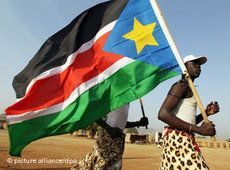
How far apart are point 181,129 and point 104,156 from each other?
1.69 m

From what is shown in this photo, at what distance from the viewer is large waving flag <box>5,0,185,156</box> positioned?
282 cm

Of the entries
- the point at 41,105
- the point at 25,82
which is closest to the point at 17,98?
the point at 25,82

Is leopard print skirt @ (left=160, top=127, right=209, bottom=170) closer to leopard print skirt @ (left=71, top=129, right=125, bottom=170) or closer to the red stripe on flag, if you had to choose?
leopard print skirt @ (left=71, top=129, right=125, bottom=170)

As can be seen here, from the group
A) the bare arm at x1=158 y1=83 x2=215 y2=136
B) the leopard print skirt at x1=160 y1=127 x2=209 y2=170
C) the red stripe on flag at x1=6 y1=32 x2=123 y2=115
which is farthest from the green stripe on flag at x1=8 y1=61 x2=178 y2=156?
the leopard print skirt at x1=160 y1=127 x2=209 y2=170

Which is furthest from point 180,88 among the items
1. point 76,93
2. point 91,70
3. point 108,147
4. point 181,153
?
point 108,147

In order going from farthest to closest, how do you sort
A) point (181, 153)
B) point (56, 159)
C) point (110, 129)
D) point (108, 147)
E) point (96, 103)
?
point (56, 159), point (108, 147), point (110, 129), point (96, 103), point (181, 153)

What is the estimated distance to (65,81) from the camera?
3318 mm

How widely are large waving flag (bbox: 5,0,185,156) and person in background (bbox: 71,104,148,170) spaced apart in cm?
62

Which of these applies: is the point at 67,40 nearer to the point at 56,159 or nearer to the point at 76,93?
the point at 76,93

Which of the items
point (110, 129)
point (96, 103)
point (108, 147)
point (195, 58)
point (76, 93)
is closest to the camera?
point (195, 58)

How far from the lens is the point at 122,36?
10.2 feet

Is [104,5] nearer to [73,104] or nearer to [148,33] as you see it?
[148,33]

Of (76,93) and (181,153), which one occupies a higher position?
(76,93)

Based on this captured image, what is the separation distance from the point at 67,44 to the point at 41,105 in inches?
46.0
